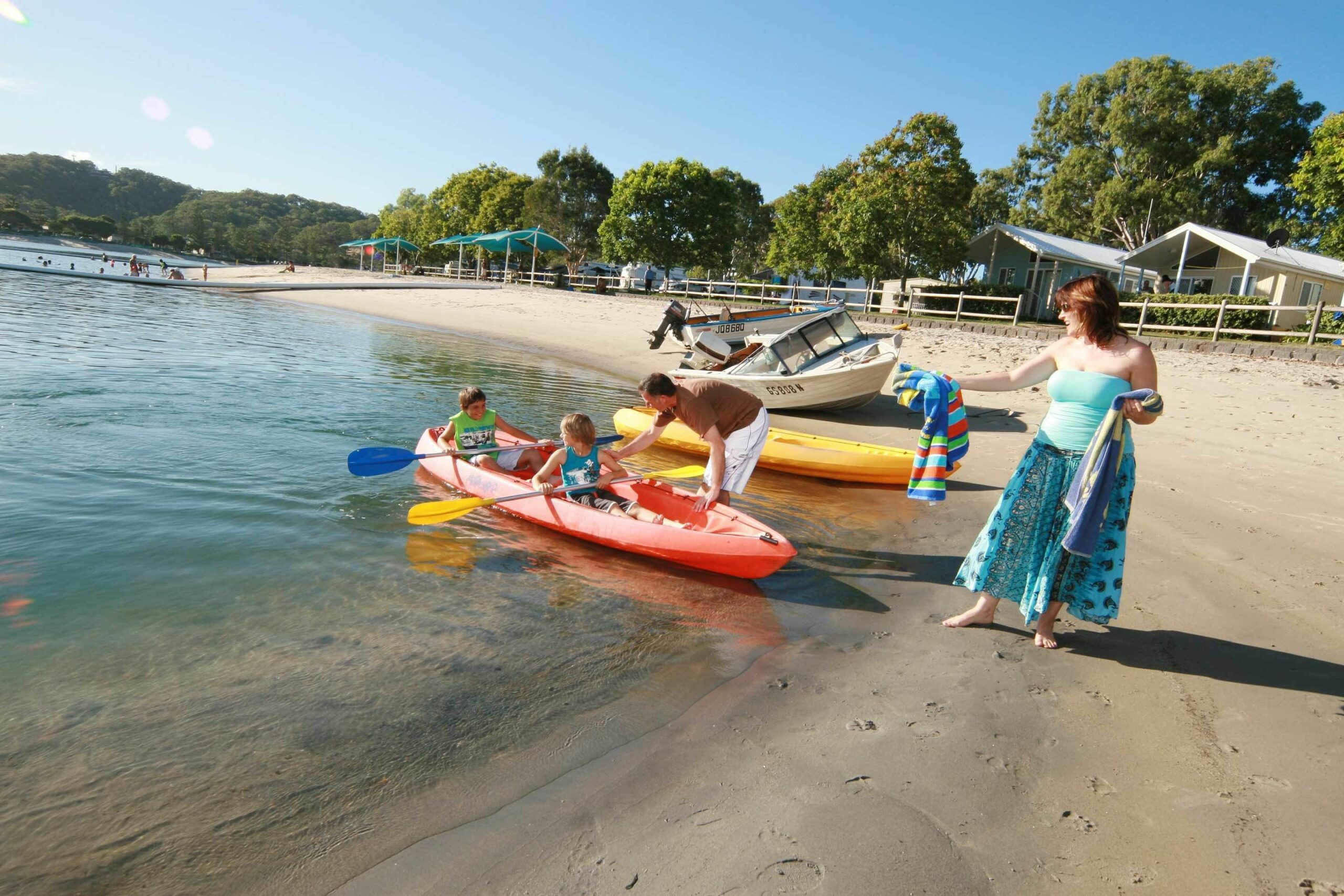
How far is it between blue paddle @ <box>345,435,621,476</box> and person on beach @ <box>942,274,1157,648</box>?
3939 millimetres

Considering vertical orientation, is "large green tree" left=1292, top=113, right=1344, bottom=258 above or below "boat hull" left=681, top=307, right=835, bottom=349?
above

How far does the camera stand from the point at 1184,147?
127 feet

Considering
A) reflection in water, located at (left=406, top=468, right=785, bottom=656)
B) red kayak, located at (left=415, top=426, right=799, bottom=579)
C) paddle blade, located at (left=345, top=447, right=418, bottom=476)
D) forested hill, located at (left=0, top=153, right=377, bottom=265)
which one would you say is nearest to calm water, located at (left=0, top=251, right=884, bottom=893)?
reflection in water, located at (left=406, top=468, right=785, bottom=656)

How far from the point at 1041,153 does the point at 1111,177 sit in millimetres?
8156

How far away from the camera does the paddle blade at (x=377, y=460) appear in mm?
7406

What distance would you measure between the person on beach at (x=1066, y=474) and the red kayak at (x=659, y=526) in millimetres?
1713

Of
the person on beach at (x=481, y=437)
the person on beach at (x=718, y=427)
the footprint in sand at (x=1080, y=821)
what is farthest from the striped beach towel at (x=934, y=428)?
the person on beach at (x=481, y=437)

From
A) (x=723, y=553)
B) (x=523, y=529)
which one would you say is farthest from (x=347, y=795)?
(x=523, y=529)

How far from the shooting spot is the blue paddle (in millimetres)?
7383

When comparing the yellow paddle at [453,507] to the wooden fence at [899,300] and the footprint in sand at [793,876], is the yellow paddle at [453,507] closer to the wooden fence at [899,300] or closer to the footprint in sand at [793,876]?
the footprint in sand at [793,876]

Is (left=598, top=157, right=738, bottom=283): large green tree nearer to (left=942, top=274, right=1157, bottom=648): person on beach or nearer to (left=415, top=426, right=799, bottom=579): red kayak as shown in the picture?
(left=415, top=426, right=799, bottom=579): red kayak

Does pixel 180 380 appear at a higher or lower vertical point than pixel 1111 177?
lower

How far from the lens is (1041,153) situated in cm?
4769

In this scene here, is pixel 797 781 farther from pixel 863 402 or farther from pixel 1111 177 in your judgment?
pixel 1111 177
